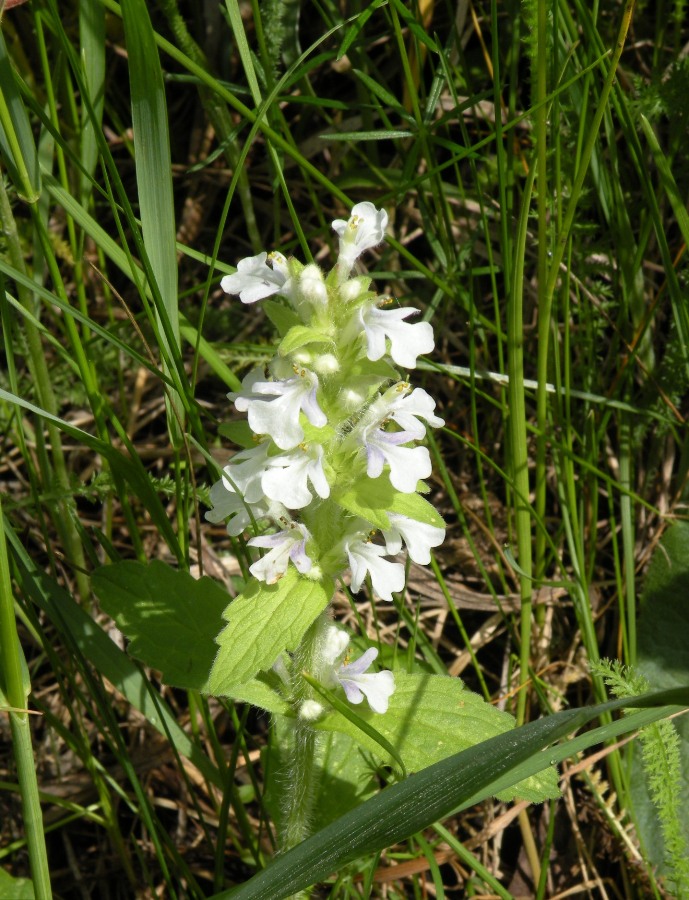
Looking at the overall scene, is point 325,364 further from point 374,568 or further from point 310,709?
point 310,709

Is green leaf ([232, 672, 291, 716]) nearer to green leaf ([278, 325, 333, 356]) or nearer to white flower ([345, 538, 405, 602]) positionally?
white flower ([345, 538, 405, 602])

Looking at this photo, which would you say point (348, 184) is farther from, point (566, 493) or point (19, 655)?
point (19, 655)

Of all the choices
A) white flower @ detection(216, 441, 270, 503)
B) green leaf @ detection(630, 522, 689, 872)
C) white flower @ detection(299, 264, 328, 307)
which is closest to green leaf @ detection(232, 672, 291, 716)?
white flower @ detection(216, 441, 270, 503)

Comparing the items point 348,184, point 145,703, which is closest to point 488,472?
point 348,184

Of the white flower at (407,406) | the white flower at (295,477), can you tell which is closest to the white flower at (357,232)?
the white flower at (407,406)

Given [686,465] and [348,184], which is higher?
[348,184]

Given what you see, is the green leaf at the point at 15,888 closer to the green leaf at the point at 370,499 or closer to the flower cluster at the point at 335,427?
the flower cluster at the point at 335,427

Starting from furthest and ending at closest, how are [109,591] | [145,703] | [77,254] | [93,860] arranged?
[93,860]
[77,254]
[145,703]
[109,591]
